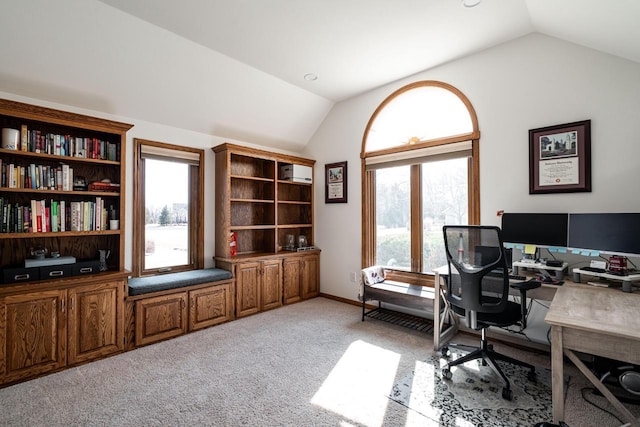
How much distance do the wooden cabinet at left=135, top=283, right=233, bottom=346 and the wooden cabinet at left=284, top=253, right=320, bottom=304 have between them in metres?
0.91

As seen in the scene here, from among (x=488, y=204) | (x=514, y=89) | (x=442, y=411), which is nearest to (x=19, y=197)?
(x=442, y=411)

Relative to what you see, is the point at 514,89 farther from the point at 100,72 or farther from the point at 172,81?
the point at 100,72

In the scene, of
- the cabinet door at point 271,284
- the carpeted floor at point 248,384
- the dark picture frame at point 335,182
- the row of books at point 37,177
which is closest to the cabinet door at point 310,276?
the cabinet door at point 271,284

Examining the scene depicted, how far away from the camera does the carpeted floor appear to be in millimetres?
1892

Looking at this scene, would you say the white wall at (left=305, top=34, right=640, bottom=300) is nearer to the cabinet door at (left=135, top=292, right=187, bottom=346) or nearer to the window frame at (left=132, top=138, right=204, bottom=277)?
the window frame at (left=132, top=138, right=204, bottom=277)

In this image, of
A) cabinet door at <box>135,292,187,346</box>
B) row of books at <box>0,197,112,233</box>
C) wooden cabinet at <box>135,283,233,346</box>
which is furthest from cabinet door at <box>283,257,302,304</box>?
row of books at <box>0,197,112,233</box>

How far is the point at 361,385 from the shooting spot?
2258mm

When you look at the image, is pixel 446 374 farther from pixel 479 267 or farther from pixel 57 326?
pixel 57 326

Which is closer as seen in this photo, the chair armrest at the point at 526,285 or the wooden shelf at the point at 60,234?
the chair armrest at the point at 526,285

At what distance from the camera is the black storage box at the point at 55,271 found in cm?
247

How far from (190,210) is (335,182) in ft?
6.90

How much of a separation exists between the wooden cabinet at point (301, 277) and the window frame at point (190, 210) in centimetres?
121

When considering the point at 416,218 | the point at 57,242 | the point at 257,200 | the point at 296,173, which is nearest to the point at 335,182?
the point at 296,173

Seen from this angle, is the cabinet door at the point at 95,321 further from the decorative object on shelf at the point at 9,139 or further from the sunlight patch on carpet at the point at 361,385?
the sunlight patch on carpet at the point at 361,385
